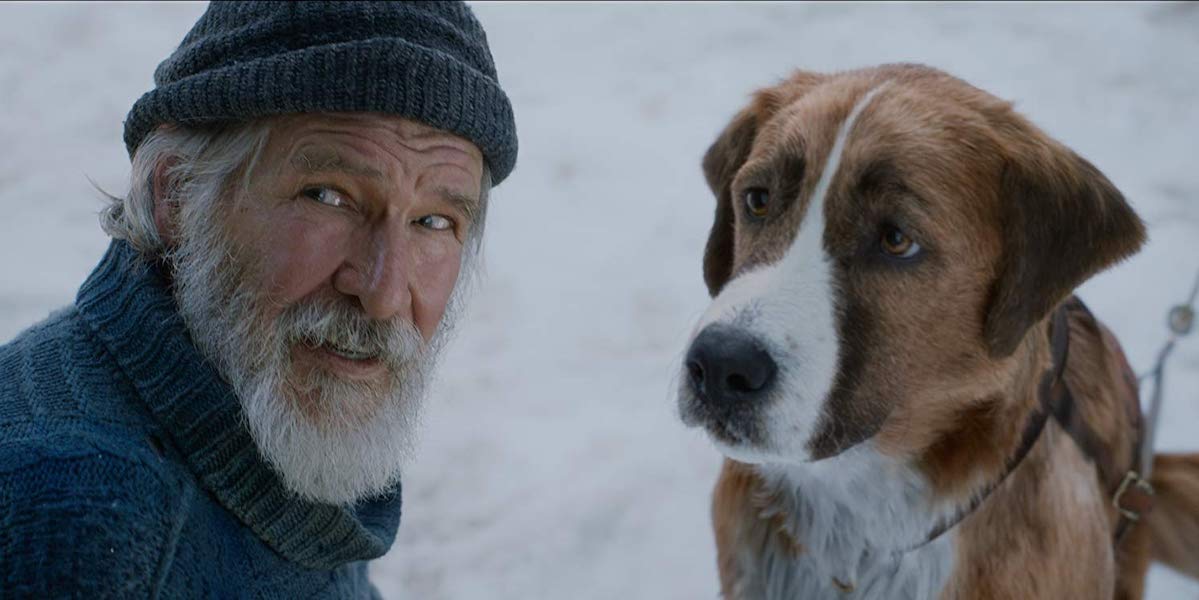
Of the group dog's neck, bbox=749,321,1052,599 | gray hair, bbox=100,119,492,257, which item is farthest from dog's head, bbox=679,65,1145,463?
gray hair, bbox=100,119,492,257

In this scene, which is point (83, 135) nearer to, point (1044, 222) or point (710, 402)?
point (710, 402)

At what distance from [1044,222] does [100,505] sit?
1933mm

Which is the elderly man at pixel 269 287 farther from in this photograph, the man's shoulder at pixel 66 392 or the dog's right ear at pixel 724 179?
the dog's right ear at pixel 724 179

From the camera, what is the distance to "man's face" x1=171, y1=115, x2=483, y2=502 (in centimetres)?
225

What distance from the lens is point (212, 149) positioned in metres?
2.31

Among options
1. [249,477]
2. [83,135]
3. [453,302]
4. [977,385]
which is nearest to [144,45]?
[83,135]

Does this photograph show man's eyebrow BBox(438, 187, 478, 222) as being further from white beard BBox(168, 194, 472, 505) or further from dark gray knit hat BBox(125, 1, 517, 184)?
white beard BBox(168, 194, 472, 505)

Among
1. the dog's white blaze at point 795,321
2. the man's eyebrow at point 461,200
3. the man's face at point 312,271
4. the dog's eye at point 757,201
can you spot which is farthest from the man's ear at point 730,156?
the man's face at point 312,271

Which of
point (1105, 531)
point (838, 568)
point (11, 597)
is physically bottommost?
point (1105, 531)

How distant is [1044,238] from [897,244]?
0.33m

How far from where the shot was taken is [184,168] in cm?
234

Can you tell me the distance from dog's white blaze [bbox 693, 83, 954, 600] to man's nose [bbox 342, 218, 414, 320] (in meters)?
0.64

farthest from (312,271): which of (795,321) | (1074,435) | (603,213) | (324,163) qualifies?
(603,213)

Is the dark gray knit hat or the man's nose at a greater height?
the dark gray knit hat
